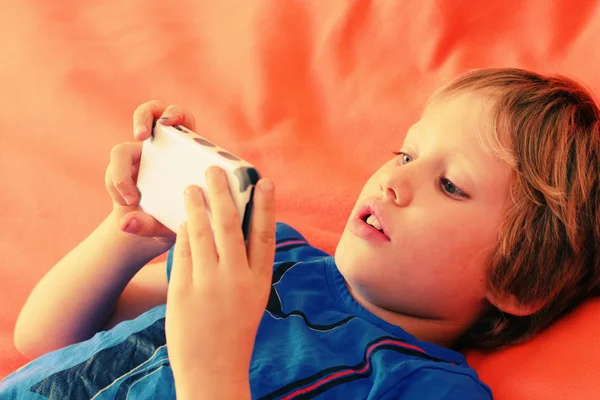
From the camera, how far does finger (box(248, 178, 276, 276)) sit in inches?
22.0

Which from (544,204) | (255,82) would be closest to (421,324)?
(544,204)

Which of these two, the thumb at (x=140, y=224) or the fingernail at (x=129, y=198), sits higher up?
the fingernail at (x=129, y=198)

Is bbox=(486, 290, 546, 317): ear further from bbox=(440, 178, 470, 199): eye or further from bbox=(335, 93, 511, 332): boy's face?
bbox=(440, 178, 470, 199): eye

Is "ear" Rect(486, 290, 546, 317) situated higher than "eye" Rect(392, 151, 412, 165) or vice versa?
"eye" Rect(392, 151, 412, 165)

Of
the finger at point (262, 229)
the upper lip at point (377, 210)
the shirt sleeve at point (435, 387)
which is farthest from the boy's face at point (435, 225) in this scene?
the finger at point (262, 229)

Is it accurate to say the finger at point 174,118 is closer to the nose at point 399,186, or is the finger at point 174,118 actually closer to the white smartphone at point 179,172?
the white smartphone at point 179,172

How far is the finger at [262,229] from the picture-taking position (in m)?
0.56

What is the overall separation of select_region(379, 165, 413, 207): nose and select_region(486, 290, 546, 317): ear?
6.4 inches

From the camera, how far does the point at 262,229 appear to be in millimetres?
569

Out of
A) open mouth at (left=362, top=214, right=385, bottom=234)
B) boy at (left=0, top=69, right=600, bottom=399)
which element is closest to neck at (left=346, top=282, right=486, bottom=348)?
boy at (left=0, top=69, right=600, bottom=399)

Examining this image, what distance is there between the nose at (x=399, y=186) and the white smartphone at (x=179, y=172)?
0.22 meters

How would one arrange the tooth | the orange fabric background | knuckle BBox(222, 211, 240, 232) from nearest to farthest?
knuckle BBox(222, 211, 240, 232) → the tooth → the orange fabric background

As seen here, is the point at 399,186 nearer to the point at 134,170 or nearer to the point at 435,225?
the point at 435,225

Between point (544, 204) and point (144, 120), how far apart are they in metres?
0.46
